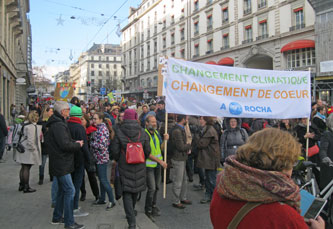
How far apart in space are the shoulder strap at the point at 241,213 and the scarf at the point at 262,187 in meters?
0.04

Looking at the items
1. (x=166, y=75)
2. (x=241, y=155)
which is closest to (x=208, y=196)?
(x=166, y=75)

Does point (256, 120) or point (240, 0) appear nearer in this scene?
point (256, 120)

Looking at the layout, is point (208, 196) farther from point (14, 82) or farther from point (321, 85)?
point (14, 82)

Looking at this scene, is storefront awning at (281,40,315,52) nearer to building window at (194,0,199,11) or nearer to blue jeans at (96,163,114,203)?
building window at (194,0,199,11)

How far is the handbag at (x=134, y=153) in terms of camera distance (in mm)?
4129

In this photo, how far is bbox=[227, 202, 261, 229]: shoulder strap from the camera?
5.01 feet

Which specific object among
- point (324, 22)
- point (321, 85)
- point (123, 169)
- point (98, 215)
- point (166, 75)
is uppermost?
point (324, 22)

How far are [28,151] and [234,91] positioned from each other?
Result: 14.6 ft

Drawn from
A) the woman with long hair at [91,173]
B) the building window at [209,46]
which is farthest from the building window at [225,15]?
the woman with long hair at [91,173]

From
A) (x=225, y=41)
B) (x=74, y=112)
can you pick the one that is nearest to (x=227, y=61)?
(x=225, y=41)

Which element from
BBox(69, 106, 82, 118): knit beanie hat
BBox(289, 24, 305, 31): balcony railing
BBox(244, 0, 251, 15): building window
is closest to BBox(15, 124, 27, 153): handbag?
BBox(69, 106, 82, 118): knit beanie hat

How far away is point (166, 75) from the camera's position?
4.92m

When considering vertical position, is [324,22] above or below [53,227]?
above

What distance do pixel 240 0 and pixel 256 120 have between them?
24881 mm
